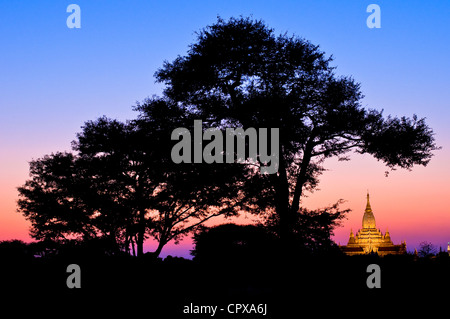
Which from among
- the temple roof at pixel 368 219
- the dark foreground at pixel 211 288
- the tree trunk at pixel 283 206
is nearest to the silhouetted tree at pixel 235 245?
the tree trunk at pixel 283 206

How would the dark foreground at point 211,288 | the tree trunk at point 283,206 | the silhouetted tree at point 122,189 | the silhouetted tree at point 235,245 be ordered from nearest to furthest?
the dark foreground at point 211,288, the silhouetted tree at point 235,245, the tree trunk at point 283,206, the silhouetted tree at point 122,189

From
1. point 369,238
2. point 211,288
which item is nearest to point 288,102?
point 211,288

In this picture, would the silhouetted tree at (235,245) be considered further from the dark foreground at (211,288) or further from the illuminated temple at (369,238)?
the illuminated temple at (369,238)

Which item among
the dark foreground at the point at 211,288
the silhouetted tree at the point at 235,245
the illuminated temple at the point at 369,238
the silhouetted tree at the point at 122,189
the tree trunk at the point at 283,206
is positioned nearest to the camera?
the dark foreground at the point at 211,288

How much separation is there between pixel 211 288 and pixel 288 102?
1008 cm

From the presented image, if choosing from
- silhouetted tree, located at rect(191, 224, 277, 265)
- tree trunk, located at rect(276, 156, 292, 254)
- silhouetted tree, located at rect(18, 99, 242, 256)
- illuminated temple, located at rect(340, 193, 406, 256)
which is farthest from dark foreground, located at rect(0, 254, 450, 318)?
illuminated temple, located at rect(340, 193, 406, 256)

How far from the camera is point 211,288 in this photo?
53.1ft

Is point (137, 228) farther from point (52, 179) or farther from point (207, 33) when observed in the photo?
point (207, 33)

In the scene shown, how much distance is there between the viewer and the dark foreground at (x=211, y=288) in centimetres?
1313

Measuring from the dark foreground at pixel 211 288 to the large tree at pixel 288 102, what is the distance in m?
6.78

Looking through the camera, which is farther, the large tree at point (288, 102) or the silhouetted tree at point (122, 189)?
the silhouetted tree at point (122, 189)
